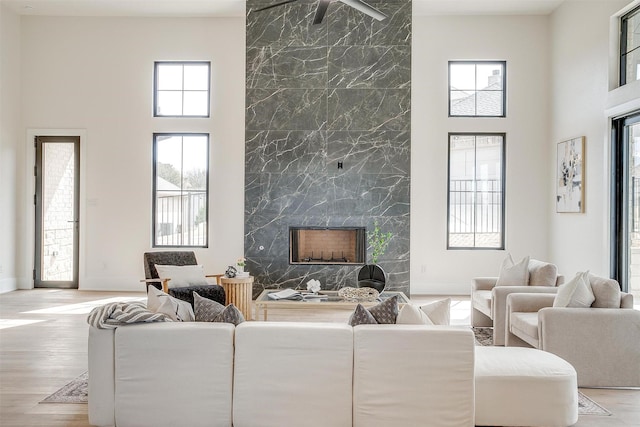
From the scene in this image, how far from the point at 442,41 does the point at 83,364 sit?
645 centimetres

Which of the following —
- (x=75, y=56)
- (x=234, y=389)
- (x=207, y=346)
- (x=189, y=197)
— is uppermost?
(x=75, y=56)

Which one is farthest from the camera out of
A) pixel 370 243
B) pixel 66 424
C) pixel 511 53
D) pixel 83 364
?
pixel 511 53

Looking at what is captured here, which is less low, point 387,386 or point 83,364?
point 387,386

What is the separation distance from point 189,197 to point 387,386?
598cm

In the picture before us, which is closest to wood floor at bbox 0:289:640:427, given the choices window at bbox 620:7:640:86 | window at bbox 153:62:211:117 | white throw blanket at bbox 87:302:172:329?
white throw blanket at bbox 87:302:172:329

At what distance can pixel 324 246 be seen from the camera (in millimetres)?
7594

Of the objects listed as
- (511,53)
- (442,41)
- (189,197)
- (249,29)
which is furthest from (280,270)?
(511,53)

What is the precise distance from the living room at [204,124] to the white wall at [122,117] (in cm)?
2

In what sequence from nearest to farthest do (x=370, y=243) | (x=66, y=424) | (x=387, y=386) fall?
(x=387, y=386) < (x=66, y=424) < (x=370, y=243)

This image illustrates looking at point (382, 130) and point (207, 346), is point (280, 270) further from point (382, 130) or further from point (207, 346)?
point (207, 346)

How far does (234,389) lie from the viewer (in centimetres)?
285

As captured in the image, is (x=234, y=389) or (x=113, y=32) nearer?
(x=234, y=389)

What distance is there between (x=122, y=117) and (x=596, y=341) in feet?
22.9

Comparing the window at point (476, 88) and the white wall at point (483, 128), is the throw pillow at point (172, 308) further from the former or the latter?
the window at point (476, 88)
